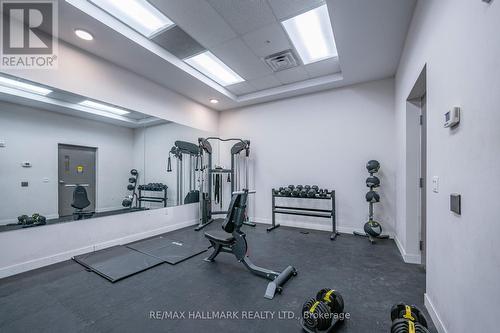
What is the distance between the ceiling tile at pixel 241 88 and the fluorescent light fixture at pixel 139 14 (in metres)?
1.99

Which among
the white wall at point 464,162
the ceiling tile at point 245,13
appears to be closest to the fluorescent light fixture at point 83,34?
the ceiling tile at point 245,13

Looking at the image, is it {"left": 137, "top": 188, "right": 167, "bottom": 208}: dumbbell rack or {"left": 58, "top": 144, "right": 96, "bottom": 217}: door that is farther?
{"left": 137, "top": 188, "right": 167, "bottom": 208}: dumbbell rack

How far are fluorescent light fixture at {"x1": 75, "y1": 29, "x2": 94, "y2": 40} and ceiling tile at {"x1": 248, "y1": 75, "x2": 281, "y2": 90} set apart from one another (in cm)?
271

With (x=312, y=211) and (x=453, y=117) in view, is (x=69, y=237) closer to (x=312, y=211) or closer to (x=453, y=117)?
(x=312, y=211)

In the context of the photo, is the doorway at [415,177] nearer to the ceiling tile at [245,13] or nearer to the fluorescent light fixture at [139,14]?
the ceiling tile at [245,13]

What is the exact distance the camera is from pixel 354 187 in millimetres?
4320

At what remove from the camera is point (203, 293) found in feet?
7.27

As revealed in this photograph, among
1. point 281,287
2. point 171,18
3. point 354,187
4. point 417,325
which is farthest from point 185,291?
point 354,187

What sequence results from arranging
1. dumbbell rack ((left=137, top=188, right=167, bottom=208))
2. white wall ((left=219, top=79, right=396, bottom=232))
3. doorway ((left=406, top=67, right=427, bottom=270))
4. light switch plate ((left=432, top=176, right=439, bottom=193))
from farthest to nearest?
white wall ((left=219, top=79, right=396, bottom=232))
dumbbell rack ((left=137, top=188, right=167, bottom=208))
doorway ((left=406, top=67, right=427, bottom=270))
light switch plate ((left=432, top=176, right=439, bottom=193))

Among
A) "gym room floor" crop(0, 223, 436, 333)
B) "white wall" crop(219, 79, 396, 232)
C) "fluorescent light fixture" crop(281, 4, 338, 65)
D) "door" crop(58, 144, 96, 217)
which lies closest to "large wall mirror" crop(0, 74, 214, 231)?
"door" crop(58, 144, 96, 217)

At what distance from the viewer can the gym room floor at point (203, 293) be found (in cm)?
176

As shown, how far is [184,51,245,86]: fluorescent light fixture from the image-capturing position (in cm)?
372

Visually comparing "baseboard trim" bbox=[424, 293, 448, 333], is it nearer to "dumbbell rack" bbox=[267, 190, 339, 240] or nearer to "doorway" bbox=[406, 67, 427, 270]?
"doorway" bbox=[406, 67, 427, 270]

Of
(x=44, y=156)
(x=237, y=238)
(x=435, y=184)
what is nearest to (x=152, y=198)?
(x=44, y=156)
